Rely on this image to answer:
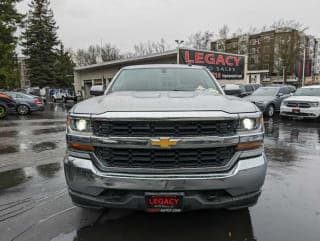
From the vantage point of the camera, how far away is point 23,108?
1764cm

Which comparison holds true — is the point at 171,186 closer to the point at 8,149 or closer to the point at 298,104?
the point at 8,149

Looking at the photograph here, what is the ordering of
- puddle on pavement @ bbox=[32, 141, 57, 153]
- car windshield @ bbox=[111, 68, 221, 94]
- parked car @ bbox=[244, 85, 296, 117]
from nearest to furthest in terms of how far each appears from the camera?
1. car windshield @ bbox=[111, 68, 221, 94]
2. puddle on pavement @ bbox=[32, 141, 57, 153]
3. parked car @ bbox=[244, 85, 296, 117]

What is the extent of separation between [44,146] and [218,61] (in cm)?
1883

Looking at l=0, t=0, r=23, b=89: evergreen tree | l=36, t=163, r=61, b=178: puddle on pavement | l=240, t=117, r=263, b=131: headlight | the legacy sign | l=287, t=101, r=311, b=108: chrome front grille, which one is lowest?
l=36, t=163, r=61, b=178: puddle on pavement

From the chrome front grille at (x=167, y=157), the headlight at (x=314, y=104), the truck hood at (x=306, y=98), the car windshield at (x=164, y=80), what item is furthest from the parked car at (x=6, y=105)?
the headlight at (x=314, y=104)

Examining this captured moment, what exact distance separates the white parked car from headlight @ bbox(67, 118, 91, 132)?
11741 mm

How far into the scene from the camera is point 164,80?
4.30 m

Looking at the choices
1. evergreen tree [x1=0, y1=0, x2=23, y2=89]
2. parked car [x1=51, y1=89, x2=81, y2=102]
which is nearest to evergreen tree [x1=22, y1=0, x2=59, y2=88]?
parked car [x1=51, y1=89, x2=81, y2=102]

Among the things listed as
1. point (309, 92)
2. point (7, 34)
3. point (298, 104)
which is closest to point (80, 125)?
point (298, 104)

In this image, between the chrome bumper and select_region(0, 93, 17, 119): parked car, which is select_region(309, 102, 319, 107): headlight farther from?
select_region(0, 93, 17, 119): parked car

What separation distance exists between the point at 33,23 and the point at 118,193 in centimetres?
4532

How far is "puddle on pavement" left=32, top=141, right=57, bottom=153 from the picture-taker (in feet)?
23.3

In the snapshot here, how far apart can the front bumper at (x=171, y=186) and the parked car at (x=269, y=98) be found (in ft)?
38.8

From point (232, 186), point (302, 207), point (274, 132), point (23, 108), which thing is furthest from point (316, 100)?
point (23, 108)
